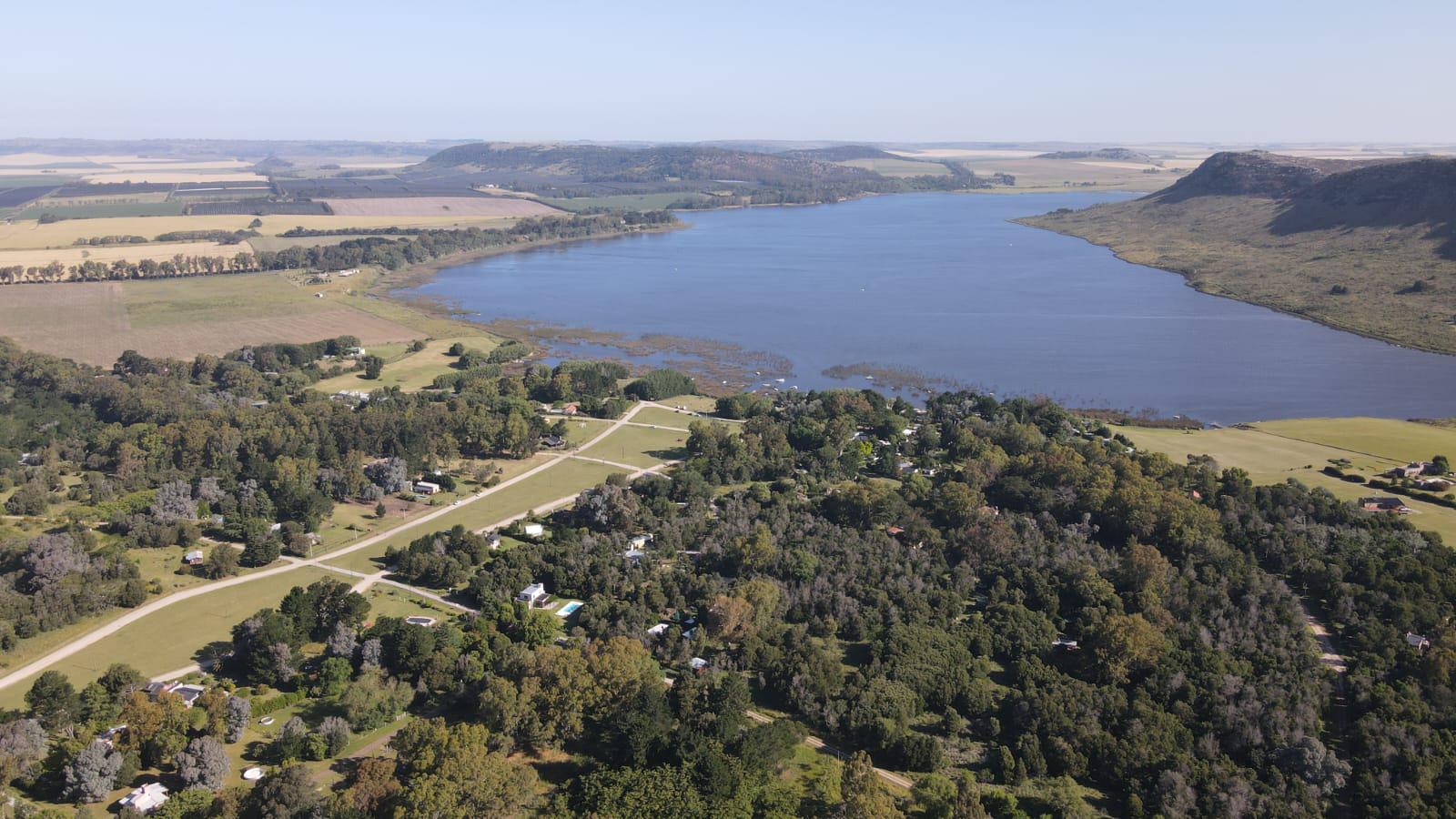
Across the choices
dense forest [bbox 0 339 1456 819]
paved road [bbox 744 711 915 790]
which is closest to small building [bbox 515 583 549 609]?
dense forest [bbox 0 339 1456 819]

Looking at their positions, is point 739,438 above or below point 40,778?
above

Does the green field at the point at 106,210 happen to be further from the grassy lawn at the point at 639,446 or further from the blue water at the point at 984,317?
the grassy lawn at the point at 639,446

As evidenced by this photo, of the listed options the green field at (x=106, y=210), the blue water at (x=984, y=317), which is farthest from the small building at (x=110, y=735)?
the green field at (x=106, y=210)

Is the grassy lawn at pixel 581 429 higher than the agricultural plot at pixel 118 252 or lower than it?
lower

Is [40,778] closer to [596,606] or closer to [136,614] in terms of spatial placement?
[136,614]

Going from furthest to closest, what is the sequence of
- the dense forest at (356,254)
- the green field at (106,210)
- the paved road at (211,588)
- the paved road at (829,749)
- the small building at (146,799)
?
the green field at (106,210) → the dense forest at (356,254) → the paved road at (211,588) → the paved road at (829,749) → the small building at (146,799)

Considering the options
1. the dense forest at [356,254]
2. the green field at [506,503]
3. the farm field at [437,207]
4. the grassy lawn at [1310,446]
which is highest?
the farm field at [437,207]

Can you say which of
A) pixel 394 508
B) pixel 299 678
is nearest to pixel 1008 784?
pixel 299 678
